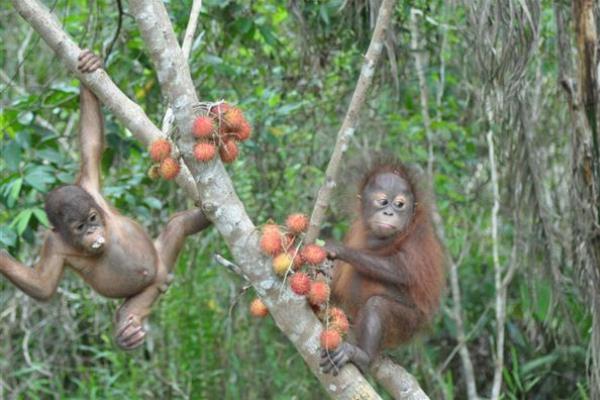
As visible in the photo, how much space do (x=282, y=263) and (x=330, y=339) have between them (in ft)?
1.14

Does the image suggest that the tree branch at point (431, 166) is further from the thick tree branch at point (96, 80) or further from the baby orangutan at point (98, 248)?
the thick tree branch at point (96, 80)

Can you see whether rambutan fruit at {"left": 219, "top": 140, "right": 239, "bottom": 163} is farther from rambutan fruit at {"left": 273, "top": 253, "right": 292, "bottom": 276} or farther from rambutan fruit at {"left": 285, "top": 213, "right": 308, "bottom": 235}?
rambutan fruit at {"left": 273, "top": 253, "right": 292, "bottom": 276}

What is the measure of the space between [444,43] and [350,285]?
2.66 m

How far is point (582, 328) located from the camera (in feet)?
22.9

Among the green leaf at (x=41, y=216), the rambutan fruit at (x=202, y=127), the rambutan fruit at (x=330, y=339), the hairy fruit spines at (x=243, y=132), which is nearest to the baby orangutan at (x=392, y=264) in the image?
the rambutan fruit at (x=330, y=339)

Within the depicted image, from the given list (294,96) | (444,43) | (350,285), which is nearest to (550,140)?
(444,43)

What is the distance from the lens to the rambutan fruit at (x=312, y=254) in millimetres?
3176

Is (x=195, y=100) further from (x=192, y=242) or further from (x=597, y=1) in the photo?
(x=192, y=242)

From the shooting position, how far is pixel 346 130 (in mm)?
3193

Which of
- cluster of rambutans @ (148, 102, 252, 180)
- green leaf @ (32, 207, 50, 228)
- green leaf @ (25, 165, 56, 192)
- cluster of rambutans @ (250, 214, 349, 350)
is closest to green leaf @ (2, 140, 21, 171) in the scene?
green leaf @ (25, 165, 56, 192)

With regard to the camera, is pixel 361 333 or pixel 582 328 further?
pixel 582 328

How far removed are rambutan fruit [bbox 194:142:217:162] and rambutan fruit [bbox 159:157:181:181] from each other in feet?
0.63

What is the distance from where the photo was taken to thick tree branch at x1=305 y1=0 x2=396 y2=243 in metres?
3.16

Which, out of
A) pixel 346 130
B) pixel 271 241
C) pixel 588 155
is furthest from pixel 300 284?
pixel 588 155
